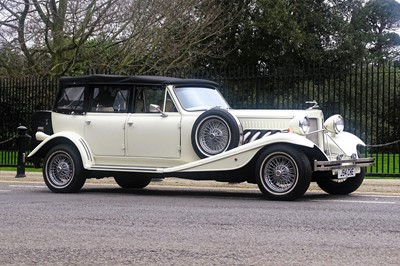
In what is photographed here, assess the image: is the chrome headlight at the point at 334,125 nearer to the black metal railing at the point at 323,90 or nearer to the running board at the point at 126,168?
the running board at the point at 126,168

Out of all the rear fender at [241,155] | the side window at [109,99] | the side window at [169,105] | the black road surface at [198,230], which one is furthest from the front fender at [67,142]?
the rear fender at [241,155]

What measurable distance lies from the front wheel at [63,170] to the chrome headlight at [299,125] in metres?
3.34

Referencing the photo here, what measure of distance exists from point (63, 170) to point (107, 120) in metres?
1.05

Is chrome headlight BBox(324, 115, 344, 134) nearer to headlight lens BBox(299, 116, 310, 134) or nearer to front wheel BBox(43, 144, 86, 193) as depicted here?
headlight lens BBox(299, 116, 310, 134)

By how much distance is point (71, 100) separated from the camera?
1306 cm

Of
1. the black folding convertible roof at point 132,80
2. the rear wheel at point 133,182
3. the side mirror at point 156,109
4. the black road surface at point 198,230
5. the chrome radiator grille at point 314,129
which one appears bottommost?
the black road surface at point 198,230

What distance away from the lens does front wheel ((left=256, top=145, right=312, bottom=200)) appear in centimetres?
1066

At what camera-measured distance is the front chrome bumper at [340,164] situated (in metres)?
10.8

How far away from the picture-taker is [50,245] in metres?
7.10

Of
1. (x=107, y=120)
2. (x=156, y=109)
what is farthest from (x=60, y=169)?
(x=156, y=109)

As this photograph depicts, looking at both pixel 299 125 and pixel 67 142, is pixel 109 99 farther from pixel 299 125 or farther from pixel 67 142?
pixel 299 125

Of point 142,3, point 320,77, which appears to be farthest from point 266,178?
point 142,3

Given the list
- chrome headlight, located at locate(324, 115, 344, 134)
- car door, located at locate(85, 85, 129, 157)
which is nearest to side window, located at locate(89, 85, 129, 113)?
car door, located at locate(85, 85, 129, 157)

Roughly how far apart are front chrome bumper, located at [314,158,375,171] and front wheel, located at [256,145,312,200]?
0.65ft
